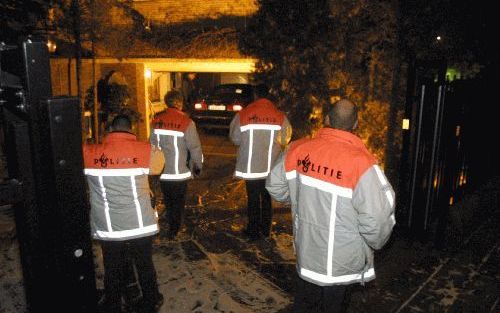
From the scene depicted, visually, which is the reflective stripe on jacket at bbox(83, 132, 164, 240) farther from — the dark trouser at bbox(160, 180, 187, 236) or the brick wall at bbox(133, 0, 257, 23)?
the brick wall at bbox(133, 0, 257, 23)

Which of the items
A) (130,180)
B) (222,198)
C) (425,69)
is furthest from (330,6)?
(222,198)

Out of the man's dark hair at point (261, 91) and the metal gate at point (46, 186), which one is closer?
the metal gate at point (46, 186)

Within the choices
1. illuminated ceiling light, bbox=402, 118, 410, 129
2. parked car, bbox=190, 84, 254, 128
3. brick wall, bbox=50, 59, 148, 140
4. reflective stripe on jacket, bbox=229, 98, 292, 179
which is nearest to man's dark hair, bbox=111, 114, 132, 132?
reflective stripe on jacket, bbox=229, 98, 292, 179

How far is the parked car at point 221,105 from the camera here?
516 inches

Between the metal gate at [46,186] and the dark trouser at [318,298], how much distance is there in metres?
1.96

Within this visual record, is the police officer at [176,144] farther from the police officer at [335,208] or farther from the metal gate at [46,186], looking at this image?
the metal gate at [46,186]

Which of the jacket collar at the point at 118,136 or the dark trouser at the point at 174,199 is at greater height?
the jacket collar at the point at 118,136

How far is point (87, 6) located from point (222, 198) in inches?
163

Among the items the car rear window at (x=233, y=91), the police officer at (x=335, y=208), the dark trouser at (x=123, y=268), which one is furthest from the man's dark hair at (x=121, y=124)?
the car rear window at (x=233, y=91)

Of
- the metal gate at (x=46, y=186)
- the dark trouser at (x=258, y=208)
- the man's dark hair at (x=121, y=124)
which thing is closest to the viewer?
the metal gate at (x=46, y=186)

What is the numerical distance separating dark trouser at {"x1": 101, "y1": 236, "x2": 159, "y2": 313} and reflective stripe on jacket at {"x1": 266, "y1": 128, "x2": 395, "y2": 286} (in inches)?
57.2

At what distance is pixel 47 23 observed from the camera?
24.6 ft

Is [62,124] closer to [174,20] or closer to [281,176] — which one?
[281,176]

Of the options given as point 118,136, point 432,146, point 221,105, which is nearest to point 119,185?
point 118,136
